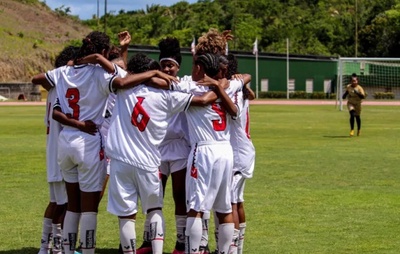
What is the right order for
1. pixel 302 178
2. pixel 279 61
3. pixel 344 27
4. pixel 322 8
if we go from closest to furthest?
pixel 302 178, pixel 279 61, pixel 344 27, pixel 322 8

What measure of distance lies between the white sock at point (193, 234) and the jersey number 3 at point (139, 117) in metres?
1.07

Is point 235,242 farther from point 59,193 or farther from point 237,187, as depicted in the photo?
point 59,193

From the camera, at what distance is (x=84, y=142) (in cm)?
837

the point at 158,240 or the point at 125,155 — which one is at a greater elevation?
the point at 125,155

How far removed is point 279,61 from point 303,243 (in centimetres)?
8199

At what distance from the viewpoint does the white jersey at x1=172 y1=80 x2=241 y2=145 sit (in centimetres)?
821

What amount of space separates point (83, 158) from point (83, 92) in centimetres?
67

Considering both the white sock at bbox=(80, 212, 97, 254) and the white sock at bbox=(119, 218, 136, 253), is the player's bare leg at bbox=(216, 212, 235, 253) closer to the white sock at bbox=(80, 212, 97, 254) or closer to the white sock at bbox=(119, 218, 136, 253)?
the white sock at bbox=(119, 218, 136, 253)

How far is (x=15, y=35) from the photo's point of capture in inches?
4023

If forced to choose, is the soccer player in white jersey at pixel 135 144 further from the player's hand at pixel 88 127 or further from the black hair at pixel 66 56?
the black hair at pixel 66 56

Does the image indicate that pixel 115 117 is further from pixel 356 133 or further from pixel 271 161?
pixel 356 133

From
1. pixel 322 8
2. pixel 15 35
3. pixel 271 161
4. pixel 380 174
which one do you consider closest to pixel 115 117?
pixel 380 174

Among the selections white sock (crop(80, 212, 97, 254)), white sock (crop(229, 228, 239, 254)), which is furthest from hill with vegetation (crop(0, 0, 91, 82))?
white sock (crop(80, 212, 97, 254))

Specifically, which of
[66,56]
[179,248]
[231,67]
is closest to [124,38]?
[66,56]
